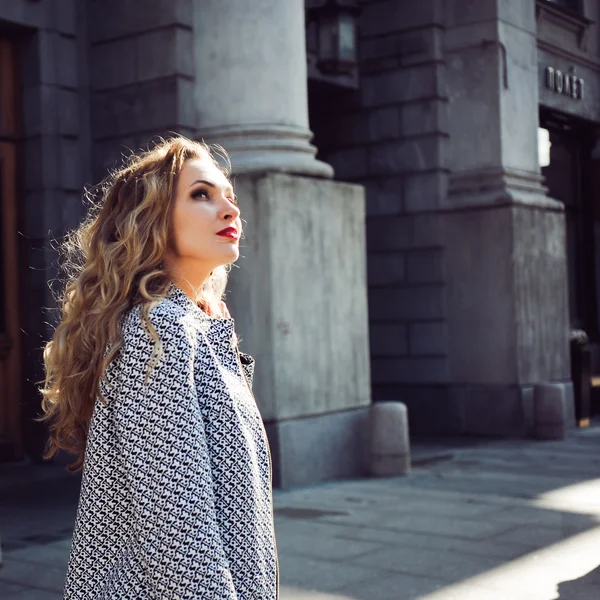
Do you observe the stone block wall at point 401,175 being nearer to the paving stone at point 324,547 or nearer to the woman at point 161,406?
the paving stone at point 324,547

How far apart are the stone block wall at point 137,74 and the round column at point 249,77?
0.65ft

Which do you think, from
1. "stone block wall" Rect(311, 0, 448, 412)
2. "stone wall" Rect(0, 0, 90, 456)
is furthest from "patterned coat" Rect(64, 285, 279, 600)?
"stone block wall" Rect(311, 0, 448, 412)

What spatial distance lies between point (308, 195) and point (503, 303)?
13.9ft

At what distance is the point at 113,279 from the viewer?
93.1 inches

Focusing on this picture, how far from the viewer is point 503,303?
39.9 ft

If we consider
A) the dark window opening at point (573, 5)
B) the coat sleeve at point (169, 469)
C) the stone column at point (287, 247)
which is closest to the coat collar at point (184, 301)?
the coat sleeve at point (169, 469)

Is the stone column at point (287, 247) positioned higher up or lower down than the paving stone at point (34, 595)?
higher up

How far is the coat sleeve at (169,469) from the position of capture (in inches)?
82.7

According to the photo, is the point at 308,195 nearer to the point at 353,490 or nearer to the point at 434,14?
the point at 353,490

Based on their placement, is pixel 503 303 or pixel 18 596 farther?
pixel 503 303

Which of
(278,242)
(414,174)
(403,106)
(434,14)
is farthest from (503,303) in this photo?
(278,242)

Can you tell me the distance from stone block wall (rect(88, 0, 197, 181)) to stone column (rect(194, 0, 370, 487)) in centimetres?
16

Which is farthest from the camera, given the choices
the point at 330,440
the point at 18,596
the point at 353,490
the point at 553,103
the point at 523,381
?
the point at 553,103

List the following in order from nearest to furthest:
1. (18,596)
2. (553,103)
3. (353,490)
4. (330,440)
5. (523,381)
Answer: (18,596), (353,490), (330,440), (523,381), (553,103)
